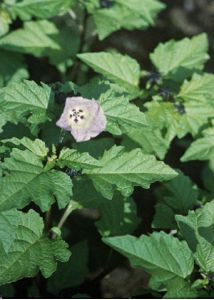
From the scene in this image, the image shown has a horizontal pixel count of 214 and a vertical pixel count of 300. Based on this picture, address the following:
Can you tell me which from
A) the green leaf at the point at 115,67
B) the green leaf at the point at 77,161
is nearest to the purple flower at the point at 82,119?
the green leaf at the point at 77,161

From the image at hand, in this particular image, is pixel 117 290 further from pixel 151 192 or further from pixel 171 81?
pixel 171 81

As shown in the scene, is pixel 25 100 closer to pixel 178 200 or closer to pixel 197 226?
pixel 197 226

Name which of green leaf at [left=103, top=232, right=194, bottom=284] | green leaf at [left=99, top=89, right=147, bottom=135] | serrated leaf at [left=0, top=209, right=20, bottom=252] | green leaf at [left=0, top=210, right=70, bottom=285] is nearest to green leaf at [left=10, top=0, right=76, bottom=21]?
green leaf at [left=99, top=89, right=147, bottom=135]

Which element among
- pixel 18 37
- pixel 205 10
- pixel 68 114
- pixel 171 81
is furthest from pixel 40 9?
pixel 205 10

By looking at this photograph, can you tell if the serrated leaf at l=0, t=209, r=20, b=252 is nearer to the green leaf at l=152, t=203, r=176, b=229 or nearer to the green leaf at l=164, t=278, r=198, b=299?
the green leaf at l=164, t=278, r=198, b=299

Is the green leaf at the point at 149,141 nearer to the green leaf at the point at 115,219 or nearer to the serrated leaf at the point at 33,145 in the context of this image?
the green leaf at the point at 115,219

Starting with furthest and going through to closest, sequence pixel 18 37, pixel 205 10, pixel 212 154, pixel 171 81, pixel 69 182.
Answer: pixel 205 10 < pixel 18 37 < pixel 171 81 < pixel 212 154 < pixel 69 182

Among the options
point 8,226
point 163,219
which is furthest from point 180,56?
point 8,226
